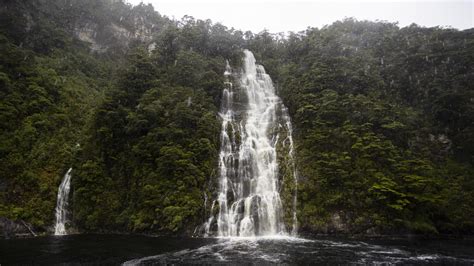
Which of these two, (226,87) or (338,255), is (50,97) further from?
(338,255)

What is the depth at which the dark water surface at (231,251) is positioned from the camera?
12898 mm

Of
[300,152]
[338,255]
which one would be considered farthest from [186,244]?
[300,152]

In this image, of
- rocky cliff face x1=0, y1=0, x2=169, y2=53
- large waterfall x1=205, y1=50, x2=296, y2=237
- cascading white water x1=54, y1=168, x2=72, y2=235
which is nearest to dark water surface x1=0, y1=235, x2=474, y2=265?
large waterfall x1=205, y1=50, x2=296, y2=237

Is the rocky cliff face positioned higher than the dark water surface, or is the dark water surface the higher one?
the rocky cliff face

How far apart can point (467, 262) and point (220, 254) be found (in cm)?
1044

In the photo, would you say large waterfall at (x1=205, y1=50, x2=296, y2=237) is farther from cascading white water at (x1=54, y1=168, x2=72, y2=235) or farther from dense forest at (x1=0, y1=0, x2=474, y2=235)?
cascading white water at (x1=54, y1=168, x2=72, y2=235)

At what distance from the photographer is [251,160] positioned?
24969mm

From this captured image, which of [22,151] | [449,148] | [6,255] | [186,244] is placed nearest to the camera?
[6,255]

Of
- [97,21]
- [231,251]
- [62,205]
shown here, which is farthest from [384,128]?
[97,21]

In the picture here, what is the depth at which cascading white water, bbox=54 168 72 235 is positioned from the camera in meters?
21.6

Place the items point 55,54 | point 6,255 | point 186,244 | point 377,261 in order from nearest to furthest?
point 377,261, point 6,255, point 186,244, point 55,54

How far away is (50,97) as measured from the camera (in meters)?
28.9

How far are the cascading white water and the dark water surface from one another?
2.66 metres

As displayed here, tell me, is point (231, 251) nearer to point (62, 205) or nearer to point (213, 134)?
point (213, 134)
